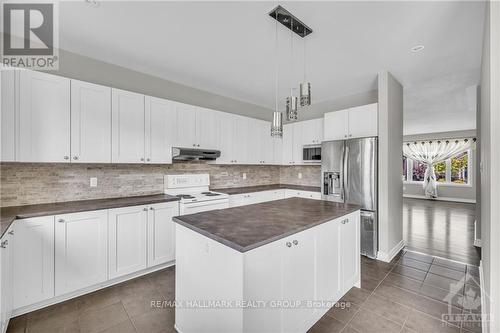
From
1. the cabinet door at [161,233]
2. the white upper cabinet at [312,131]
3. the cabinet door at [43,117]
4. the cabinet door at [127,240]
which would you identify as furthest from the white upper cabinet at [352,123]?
the cabinet door at [43,117]

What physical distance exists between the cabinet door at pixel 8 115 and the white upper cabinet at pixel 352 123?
4.15 m

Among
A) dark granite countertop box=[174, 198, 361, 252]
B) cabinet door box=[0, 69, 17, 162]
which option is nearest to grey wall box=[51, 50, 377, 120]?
cabinet door box=[0, 69, 17, 162]

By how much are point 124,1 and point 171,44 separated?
0.66 m

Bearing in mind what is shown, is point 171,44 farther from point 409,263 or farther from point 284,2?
point 409,263

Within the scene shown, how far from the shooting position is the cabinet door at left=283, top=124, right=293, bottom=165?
4895 millimetres

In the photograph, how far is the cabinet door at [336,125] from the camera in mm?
3737

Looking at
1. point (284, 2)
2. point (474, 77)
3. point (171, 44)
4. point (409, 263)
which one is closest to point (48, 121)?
point (171, 44)

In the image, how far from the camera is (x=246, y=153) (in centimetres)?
441

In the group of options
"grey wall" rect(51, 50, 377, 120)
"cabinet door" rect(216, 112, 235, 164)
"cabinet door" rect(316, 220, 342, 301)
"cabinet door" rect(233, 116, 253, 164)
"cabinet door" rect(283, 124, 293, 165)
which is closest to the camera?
"cabinet door" rect(316, 220, 342, 301)

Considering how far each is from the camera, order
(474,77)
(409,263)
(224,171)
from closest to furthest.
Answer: (409,263), (474,77), (224,171)

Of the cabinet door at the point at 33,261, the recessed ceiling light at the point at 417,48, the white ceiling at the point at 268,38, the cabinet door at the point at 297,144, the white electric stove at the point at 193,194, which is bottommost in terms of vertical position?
the cabinet door at the point at 33,261

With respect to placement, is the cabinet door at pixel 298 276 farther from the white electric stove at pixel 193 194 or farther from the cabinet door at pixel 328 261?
the white electric stove at pixel 193 194

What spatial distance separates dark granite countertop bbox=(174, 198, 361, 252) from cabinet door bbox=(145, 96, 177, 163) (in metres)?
1.58

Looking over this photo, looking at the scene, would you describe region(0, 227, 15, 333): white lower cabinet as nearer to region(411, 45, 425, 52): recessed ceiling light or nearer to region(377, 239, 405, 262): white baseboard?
region(377, 239, 405, 262): white baseboard
